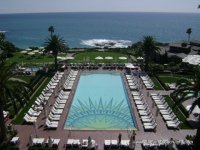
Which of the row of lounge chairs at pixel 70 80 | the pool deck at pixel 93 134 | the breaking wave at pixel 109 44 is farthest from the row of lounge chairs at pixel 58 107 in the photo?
the breaking wave at pixel 109 44

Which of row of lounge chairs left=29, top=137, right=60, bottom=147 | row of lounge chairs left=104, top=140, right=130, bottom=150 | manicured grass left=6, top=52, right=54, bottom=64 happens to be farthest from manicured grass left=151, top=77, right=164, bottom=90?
manicured grass left=6, top=52, right=54, bottom=64

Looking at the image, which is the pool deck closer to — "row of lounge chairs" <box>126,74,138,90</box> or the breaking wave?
"row of lounge chairs" <box>126,74,138,90</box>

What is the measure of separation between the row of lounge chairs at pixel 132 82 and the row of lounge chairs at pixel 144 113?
9.14 ft

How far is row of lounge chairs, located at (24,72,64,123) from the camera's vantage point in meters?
28.0

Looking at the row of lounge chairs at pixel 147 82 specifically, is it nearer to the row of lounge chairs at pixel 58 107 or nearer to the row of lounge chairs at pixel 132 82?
the row of lounge chairs at pixel 132 82

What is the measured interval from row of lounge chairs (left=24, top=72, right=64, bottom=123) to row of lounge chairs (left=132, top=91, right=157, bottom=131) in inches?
394

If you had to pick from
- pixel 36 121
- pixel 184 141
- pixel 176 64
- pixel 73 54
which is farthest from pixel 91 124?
pixel 73 54

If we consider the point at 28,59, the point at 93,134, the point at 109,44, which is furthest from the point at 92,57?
the point at 93,134

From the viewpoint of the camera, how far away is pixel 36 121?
2775 cm

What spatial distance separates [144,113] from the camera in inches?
1147

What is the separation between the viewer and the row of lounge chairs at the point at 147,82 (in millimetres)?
38219

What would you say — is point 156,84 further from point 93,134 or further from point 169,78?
point 93,134

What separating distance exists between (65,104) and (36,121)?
504 cm

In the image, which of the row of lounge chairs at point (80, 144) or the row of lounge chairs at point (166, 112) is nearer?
the row of lounge chairs at point (80, 144)
